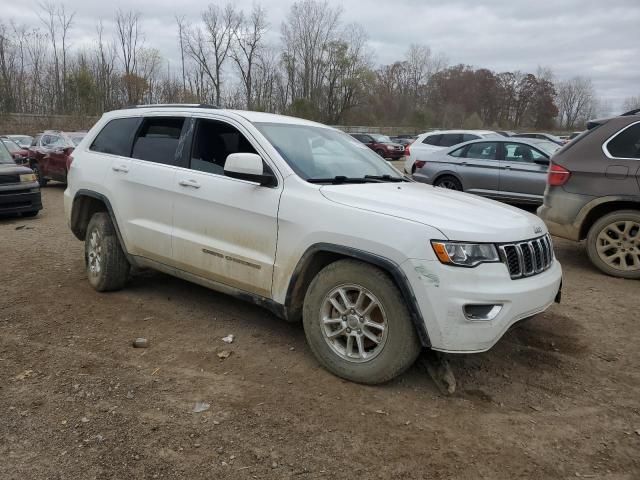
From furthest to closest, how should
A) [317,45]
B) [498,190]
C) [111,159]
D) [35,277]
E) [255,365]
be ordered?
[317,45], [498,190], [35,277], [111,159], [255,365]

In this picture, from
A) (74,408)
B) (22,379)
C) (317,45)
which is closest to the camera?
(74,408)

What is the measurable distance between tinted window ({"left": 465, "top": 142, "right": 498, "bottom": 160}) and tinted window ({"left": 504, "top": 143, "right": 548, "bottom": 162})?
24cm

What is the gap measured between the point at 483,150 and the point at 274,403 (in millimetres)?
8756

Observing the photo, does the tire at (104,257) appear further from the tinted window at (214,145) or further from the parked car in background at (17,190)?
the parked car in background at (17,190)

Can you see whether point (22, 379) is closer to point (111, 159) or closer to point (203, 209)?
point (203, 209)

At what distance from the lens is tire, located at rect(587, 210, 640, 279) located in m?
6.03

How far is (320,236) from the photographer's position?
3418mm

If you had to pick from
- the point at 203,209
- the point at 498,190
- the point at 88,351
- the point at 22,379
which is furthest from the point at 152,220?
the point at 498,190

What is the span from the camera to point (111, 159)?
5008mm

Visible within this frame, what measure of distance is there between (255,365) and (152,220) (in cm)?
169

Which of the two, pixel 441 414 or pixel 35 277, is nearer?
pixel 441 414

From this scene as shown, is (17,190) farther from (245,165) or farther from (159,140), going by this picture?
(245,165)

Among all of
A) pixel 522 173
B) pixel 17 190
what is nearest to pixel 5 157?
pixel 17 190

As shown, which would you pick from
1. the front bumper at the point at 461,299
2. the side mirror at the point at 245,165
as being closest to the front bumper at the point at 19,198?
the side mirror at the point at 245,165
